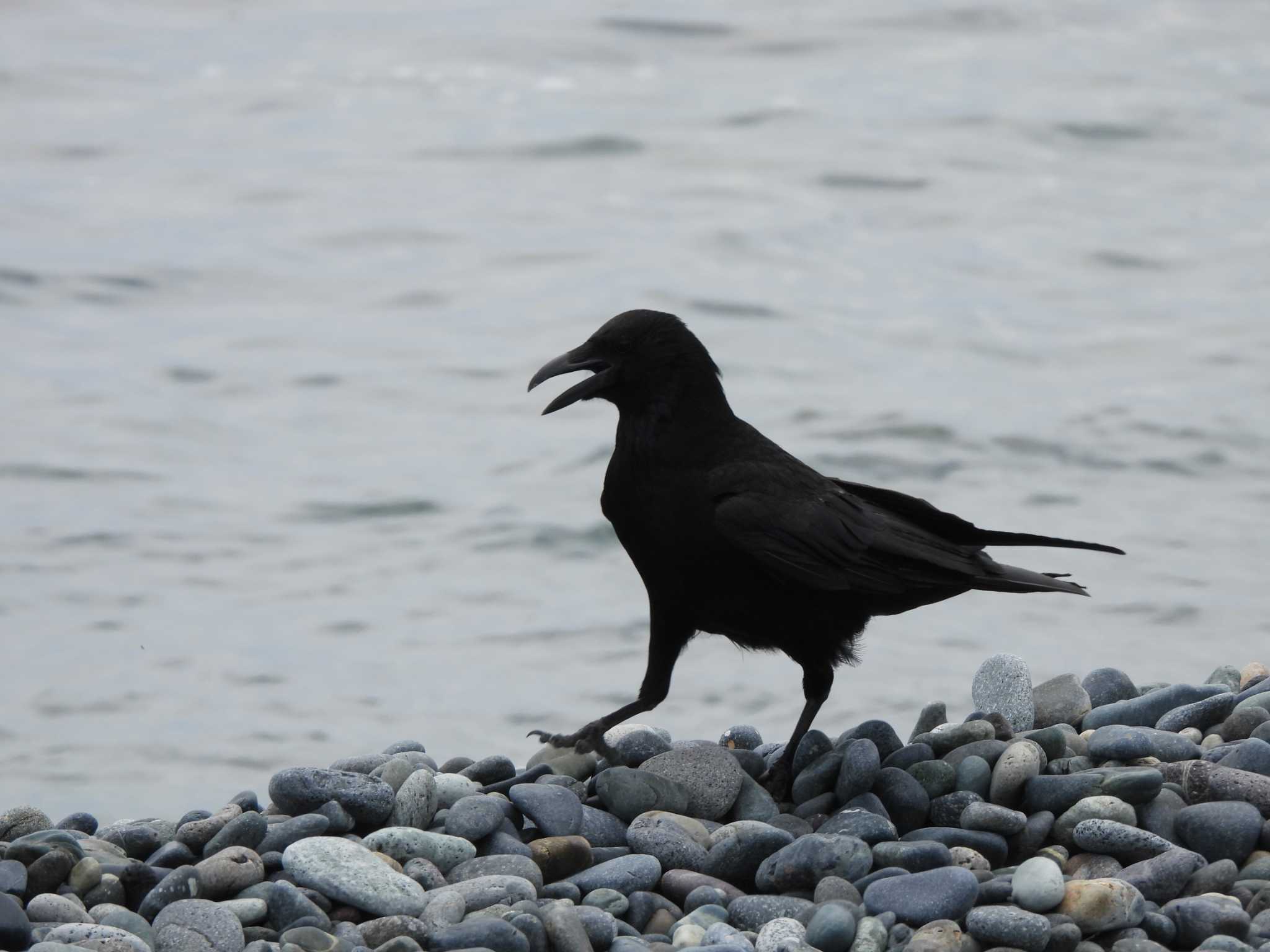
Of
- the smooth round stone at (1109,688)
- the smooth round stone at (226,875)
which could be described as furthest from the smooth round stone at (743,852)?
the smooth round stone at (1109,688)

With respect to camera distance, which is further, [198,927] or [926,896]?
[926,896]

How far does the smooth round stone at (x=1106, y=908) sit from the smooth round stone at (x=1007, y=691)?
114 cm

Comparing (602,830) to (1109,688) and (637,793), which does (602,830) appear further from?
(1109,688)

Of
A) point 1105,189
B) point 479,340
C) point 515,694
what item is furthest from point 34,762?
point 1105,189

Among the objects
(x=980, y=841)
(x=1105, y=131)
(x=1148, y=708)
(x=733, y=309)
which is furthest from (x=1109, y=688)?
(x=1105, y=131)

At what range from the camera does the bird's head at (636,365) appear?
4.45 m

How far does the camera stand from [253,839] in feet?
12.2

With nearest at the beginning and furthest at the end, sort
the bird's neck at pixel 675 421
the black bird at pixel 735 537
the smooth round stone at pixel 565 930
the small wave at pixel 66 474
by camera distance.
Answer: the smooth round stone at pixel 565 930 → the black bird at pixel 735 537 → the bird's neck at pixel 675 421 → the small wave at pixel 66 474

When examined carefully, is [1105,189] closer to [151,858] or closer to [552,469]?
[552,469]

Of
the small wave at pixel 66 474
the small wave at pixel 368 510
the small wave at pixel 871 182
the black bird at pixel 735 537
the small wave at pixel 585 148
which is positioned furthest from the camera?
the small wave at pixel 585 148

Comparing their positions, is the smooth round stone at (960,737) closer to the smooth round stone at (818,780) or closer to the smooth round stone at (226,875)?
the smooth round stone at (818,780)

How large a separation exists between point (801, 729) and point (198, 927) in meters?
1.74

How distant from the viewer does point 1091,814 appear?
3.81m

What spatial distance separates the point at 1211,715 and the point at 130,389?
753 cm
